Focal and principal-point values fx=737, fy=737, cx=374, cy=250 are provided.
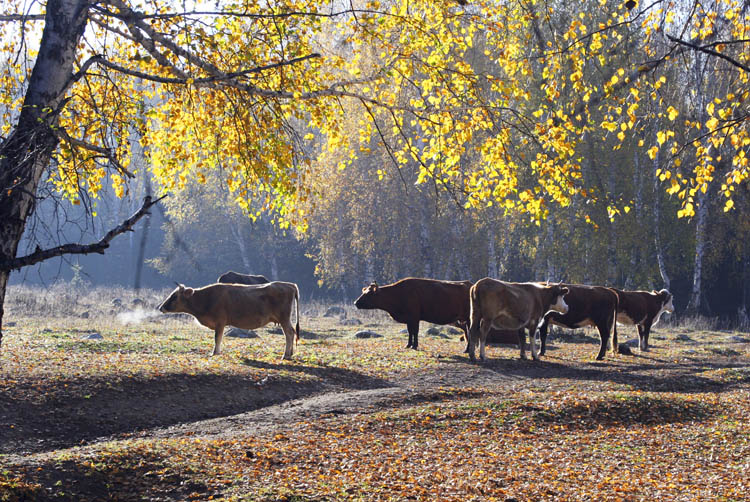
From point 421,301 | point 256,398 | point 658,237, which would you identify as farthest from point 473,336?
point 658,237

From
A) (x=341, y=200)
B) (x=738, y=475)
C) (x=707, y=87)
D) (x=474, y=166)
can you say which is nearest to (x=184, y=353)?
(x=738, y=475)

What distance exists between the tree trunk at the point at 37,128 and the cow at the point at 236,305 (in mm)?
8909

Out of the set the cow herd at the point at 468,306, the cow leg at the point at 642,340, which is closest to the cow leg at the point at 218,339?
the cow herd at the point at 468,306

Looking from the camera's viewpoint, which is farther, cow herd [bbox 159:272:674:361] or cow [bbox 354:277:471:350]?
cow [bbox 354:277:471:350]

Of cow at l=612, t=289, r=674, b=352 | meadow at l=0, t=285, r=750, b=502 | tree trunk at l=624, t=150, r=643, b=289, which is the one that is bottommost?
meadow at l=0, t=285, r=750, b=502

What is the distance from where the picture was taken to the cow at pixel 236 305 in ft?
56.0

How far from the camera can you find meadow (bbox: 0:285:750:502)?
749cm

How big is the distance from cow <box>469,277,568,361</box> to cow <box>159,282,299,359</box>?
4.46 m

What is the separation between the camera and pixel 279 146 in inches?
442

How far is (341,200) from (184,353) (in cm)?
2983

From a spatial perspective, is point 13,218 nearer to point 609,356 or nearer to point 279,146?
point 279,146

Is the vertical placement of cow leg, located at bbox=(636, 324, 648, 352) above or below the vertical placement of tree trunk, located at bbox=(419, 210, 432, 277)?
below

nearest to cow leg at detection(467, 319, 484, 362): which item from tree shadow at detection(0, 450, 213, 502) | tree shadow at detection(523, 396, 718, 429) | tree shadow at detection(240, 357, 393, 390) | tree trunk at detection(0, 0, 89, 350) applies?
tree shadow at detection(240, 357, 393, 390)

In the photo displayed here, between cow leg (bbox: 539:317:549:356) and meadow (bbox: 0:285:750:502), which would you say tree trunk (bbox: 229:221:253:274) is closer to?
meadow (bbox: 0:285:750:502)
